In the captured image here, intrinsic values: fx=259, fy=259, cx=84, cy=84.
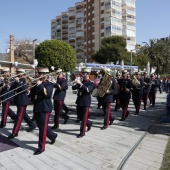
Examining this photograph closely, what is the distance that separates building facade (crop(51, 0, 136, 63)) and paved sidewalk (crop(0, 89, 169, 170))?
63646 mm

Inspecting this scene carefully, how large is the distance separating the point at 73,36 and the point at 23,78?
8820cm

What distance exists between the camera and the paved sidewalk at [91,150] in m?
4.95

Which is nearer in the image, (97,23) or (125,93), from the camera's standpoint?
(125,93)

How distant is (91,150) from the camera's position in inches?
230

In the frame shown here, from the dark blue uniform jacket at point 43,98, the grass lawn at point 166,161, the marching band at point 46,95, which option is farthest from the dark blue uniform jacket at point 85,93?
the grass lawn at point 166,161

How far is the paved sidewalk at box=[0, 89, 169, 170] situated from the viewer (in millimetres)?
4945

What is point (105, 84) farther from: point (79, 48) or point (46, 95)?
point (79, 48)

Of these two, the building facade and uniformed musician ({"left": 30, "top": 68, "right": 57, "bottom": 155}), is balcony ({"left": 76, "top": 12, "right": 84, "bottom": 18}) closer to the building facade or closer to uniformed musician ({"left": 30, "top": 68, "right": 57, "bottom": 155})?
the building facade

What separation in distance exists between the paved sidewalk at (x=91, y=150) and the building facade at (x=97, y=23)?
63.6m

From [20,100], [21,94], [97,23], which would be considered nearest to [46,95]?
[20,100]

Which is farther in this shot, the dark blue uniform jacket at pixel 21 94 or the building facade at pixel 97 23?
the building facade at pixel 97 23

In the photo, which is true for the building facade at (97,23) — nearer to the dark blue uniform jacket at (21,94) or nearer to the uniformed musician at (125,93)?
the uniformed musician at (125,93)

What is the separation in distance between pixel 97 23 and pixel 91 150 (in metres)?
77.7

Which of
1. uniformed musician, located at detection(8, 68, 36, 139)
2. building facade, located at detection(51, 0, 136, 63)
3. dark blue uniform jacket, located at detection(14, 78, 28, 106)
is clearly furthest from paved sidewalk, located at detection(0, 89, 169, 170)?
building facade, located at detection(51, 0, 136, 63)
